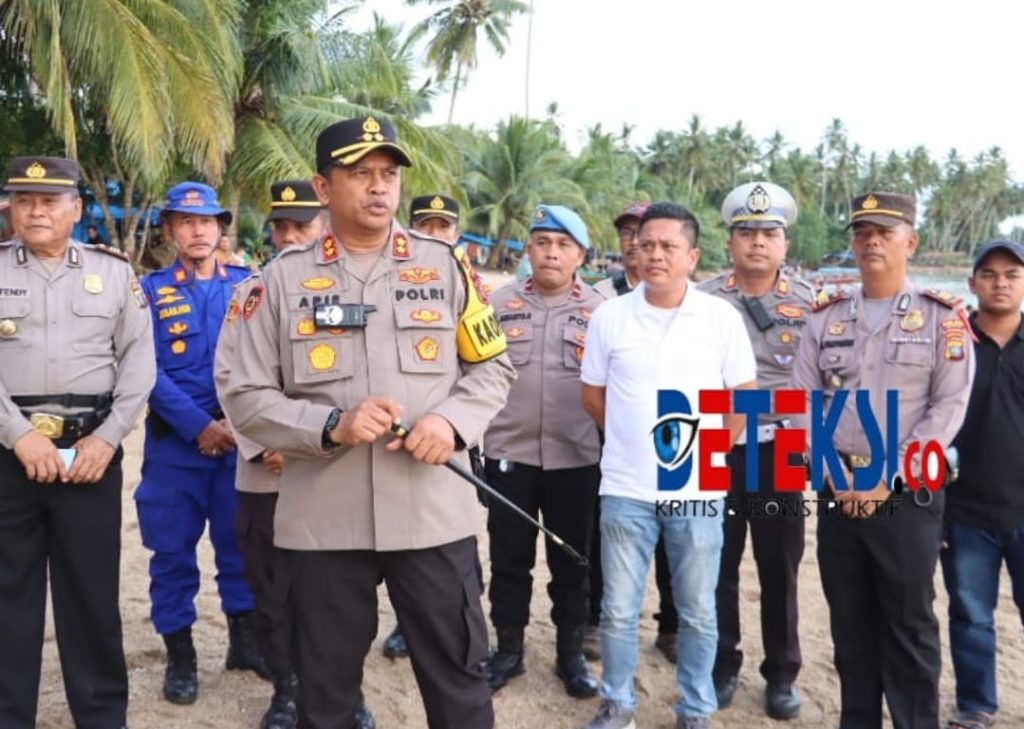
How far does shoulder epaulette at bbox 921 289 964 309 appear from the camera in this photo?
3.16 metres

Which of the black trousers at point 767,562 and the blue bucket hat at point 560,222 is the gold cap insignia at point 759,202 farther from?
the black trousers at point 767,562

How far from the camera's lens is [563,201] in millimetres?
36906

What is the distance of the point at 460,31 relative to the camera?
3359cm

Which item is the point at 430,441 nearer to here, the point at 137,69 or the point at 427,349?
the point at 427,349

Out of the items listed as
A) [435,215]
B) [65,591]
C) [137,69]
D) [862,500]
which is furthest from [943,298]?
[137,69]

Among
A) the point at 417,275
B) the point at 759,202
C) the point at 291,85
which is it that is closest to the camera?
the point at 417,275

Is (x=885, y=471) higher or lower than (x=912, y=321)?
lower

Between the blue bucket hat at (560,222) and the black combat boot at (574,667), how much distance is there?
6.01ft

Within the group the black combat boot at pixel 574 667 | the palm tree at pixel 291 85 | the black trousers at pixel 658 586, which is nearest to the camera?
the black combat boot at pixel 574 667

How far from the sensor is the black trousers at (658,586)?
14.4ft

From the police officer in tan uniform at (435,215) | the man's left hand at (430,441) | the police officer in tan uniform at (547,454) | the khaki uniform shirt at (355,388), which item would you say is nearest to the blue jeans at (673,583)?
the police officer in tan uniform at (547,454)

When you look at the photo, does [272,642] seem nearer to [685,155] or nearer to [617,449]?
[617,449]

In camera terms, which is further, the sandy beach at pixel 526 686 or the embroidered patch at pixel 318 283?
the sandy beach at pixel 526 686

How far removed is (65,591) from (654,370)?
94.7 inches
